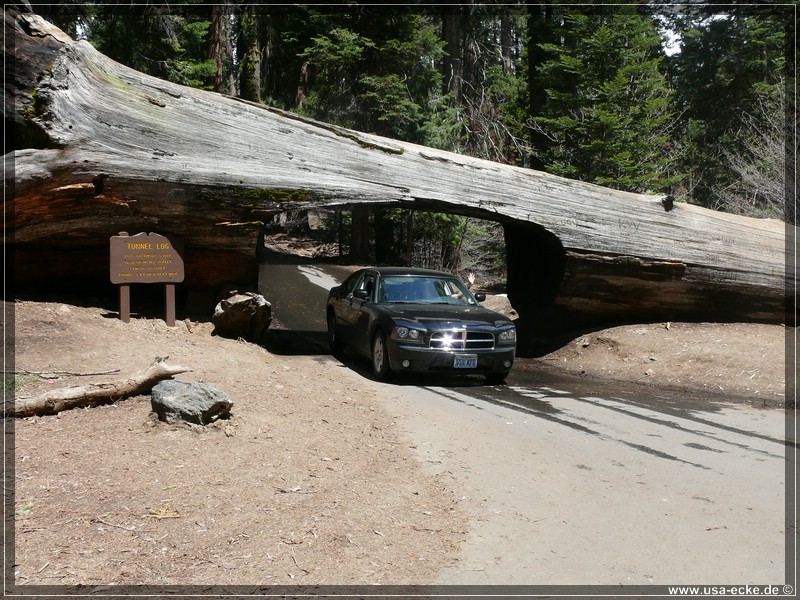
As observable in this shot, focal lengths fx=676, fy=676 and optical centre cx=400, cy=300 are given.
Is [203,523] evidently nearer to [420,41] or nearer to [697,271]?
[697,271]

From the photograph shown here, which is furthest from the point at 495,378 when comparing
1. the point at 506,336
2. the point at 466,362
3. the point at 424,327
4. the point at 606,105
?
the point at 606,105

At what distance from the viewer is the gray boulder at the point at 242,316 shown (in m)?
11.4

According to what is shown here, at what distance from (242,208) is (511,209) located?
4909mm

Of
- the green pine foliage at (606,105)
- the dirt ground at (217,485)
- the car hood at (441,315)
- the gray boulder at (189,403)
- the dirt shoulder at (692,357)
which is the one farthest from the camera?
the green pine foliage at (606,105)

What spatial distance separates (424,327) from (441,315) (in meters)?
0.52

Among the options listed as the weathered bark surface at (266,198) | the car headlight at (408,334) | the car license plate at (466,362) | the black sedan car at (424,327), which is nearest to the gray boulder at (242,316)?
the weathered bark surface at (266,198)

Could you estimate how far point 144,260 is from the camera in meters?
10.6

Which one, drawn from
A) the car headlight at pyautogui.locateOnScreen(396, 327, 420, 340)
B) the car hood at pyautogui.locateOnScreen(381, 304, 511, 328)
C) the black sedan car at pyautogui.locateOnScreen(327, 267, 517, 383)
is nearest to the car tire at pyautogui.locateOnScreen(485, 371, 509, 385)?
the black sedan car at pyautogui.locateOnScreen(327, 267, 517, 383)

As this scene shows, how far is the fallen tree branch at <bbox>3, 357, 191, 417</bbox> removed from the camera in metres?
5.82

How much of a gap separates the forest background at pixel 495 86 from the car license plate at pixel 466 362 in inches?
507

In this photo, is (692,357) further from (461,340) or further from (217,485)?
(217,485)

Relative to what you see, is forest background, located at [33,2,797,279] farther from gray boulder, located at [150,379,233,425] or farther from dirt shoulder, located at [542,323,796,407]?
gray boulder, located at [150,379,233,425]

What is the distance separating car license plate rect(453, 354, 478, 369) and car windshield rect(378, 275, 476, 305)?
5.07 feet

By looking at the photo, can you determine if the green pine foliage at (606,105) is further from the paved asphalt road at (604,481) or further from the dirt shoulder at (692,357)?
the paved asphalt road at (604,481)
